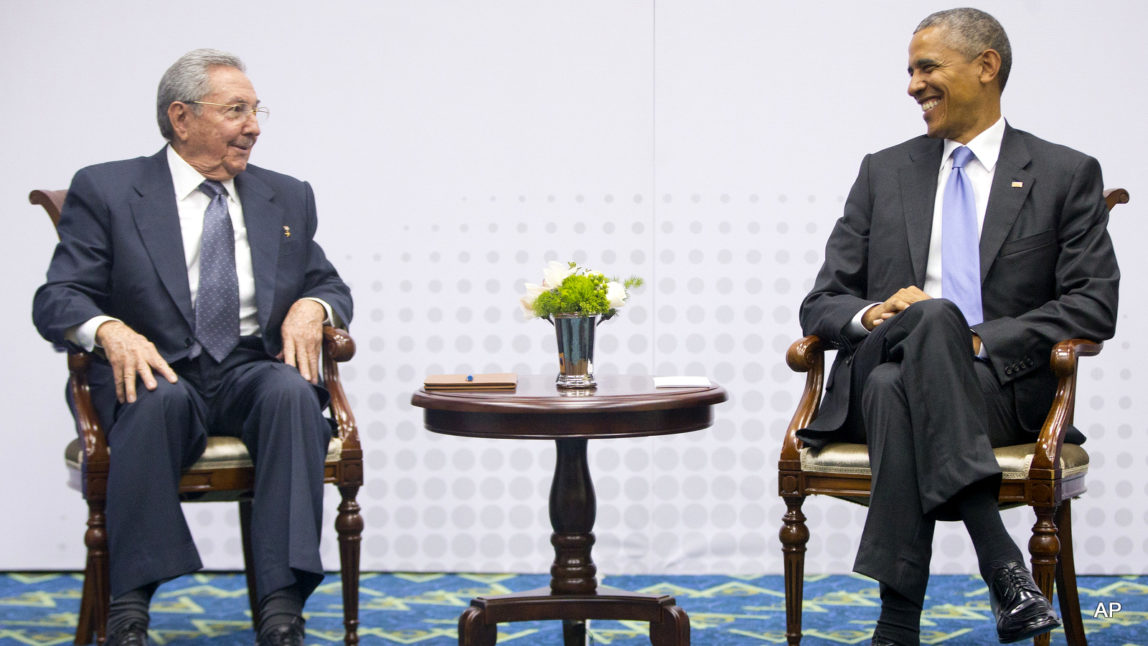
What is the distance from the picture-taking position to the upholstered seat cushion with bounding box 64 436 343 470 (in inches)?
110

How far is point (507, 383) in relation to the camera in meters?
2.79

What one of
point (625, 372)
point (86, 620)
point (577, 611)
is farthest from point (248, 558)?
point (625, 372)

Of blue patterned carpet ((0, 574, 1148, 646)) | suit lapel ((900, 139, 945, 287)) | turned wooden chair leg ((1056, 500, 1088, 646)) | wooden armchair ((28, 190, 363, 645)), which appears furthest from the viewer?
blue patterned carpet ((0, 574, 1148, 646))

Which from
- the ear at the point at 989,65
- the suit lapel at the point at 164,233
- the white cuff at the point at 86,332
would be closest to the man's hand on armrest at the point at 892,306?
the ear at the point at 989,65

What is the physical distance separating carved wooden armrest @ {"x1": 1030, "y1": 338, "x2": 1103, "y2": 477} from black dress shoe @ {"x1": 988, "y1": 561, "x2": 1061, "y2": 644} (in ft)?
1.16

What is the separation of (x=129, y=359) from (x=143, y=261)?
394 millimetres

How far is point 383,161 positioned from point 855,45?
5.51ft

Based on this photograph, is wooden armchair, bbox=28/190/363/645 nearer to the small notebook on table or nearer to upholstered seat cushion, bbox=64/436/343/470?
upholstered seat cushion, bbox=64/436/343/470

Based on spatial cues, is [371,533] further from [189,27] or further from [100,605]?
[189,27]

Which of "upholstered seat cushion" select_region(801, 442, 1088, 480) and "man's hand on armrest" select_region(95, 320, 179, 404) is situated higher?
"man's hand on armrest" select_region(95, 320, 179, 404)

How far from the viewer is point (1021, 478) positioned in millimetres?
2574

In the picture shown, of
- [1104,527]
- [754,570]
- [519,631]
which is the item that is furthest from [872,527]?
[1104,527]

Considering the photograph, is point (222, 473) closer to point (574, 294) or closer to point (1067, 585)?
point (574, 294)

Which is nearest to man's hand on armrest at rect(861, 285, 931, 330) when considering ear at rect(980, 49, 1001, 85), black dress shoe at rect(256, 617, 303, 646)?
ear at rect(980, 49, 1001, 85)
